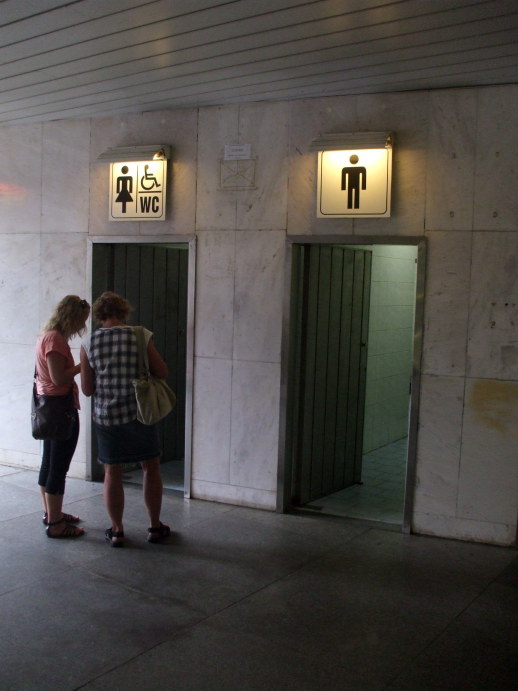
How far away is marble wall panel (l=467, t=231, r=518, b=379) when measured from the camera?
5.02 metres

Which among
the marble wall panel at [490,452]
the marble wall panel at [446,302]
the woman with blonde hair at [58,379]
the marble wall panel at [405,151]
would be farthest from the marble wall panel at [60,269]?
the marble wall panel at [490,452]

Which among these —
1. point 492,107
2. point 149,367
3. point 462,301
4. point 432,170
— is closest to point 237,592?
point 149,367

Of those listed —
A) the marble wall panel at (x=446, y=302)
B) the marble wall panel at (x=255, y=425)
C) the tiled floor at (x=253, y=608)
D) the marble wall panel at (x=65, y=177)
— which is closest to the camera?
the tiled floor at (x=253, y=608)

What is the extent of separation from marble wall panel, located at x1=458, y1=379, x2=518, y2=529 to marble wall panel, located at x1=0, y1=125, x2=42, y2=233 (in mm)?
4284

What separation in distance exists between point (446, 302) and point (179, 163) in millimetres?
2516

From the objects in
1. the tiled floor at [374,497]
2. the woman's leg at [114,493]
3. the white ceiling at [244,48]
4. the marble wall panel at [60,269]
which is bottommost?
the tiled floor at [374,497]

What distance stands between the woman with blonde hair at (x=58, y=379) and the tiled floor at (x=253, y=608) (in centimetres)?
17

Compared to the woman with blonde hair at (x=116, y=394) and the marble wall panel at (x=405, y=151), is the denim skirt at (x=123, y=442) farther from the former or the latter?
the marble wall panel at (x=405, y=151)

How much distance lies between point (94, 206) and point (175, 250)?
1215mm

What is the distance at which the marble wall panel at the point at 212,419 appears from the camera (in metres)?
5.97

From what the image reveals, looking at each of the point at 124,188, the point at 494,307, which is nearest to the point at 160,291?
the point at 124,188

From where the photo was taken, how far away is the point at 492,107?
16.4 ft

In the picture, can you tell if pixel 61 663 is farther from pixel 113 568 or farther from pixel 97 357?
pixel 97 357

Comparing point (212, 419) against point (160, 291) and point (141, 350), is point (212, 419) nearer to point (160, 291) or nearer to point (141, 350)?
point (141, 350)
